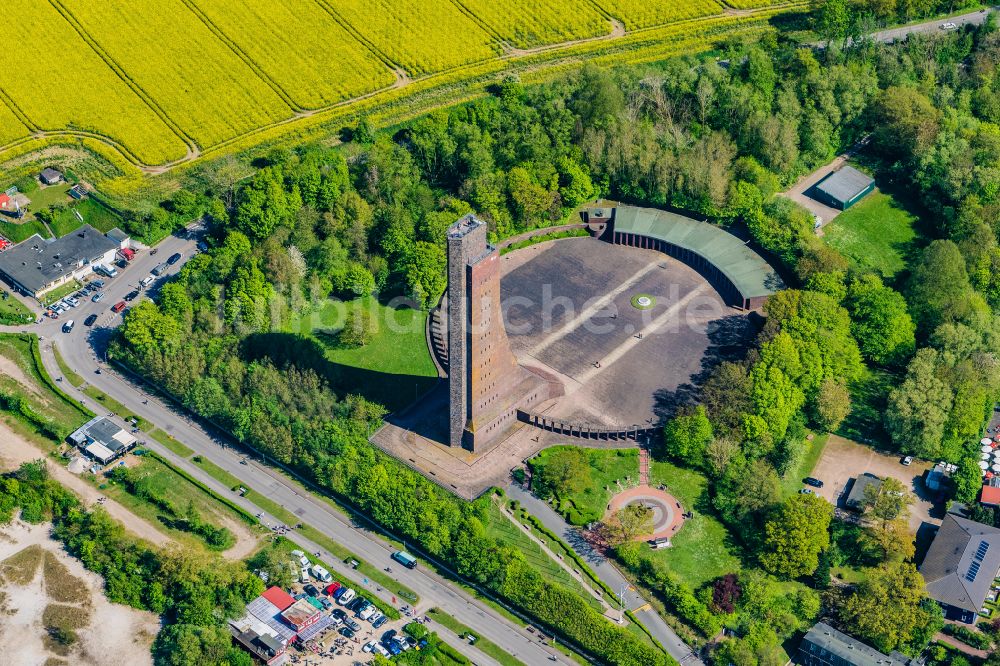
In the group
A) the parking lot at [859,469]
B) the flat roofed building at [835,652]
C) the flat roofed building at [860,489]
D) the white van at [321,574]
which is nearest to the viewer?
the flat roofed building at [835,652]

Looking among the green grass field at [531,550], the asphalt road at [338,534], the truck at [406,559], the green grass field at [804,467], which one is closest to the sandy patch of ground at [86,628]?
the asphalt road at [338,534]

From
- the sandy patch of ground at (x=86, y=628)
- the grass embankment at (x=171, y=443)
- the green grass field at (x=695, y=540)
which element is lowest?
the sandy patch of ground at (x=86, y=628)

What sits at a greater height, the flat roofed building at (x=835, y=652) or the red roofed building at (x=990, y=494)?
the red roofed building at (x=990, y=494)

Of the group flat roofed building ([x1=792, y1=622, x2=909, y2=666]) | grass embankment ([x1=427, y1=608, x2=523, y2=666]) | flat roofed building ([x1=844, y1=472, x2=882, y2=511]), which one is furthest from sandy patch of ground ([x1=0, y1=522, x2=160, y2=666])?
flat roofed building ([x1=844, y1=472, x2=882, y2=511])

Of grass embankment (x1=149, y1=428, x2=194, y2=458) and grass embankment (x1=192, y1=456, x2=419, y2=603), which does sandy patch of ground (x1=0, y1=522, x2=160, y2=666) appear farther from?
grass embankment (x1=149, y1=428, x2=194, y2=458)

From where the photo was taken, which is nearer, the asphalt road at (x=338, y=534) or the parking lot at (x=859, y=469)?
the asphalt road at (x=338, y=534)

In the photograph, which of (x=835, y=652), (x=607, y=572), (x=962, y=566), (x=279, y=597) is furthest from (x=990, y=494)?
(x=279, y=597)

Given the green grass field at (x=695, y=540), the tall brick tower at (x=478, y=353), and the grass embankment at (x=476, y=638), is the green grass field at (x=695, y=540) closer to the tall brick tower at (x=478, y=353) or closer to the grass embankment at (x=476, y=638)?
the tall brick tower at (x=478, y=353)
